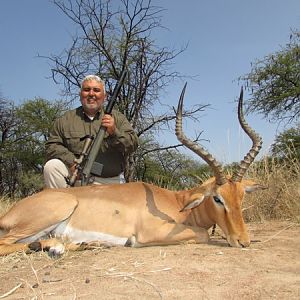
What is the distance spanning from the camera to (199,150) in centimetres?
447

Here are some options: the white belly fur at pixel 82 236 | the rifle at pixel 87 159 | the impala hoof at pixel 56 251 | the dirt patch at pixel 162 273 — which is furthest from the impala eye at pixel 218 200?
the rifle at pixel 87 159

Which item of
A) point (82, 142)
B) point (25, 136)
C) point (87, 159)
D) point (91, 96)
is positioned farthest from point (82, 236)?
point (25, 136)

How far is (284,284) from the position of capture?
274cm

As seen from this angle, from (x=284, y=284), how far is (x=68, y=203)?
2.40 meters

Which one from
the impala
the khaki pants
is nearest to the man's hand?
the khaki pants

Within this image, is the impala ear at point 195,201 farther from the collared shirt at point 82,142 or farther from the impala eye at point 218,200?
the collared shirt at point 82,142

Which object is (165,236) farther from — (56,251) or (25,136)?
(25,136)

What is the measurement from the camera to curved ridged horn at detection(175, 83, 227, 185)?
172 inches

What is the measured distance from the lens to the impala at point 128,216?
426 centimetres

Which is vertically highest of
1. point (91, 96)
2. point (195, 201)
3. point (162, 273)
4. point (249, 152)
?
point (91, 96)

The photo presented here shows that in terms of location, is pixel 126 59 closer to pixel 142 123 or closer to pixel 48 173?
pixel 142 123

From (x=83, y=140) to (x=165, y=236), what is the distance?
85.6 inches

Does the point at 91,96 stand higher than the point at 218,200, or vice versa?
the point at 91,96

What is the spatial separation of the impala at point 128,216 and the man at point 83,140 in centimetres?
114
